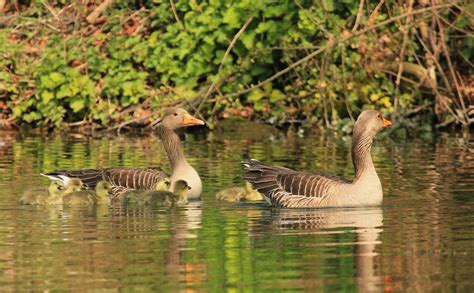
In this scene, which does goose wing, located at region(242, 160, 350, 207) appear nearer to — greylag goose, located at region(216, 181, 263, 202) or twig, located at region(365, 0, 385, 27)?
greylag goose, located at region(216, 181, 263, 202)

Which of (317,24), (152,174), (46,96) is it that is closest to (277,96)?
(317,24)

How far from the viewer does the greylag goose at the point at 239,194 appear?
17859mm

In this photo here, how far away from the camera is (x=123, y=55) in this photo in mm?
31531

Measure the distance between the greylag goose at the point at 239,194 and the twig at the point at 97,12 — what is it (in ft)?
52.6

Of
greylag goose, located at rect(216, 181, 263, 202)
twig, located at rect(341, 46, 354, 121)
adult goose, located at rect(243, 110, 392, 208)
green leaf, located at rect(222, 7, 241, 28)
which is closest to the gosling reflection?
adult goose, located at rect(243, 110, 392, 208)

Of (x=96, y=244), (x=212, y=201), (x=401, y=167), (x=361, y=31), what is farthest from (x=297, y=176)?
(x=361, y=31)

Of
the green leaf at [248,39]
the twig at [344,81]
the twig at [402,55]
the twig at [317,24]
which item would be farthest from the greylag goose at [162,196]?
the green leaf at [248,39]

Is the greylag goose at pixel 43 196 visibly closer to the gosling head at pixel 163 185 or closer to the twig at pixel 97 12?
the gosling head at pixel 163 185

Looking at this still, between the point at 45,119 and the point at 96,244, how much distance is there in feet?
57.1

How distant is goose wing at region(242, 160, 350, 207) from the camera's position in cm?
1705

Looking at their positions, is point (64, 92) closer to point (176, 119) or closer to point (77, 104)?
point (77, 104)

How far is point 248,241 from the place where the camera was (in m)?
14.4

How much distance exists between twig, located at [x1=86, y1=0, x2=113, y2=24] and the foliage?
0.81 feet

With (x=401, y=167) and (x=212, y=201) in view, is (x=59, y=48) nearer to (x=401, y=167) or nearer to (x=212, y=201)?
(x=401, y=167)
